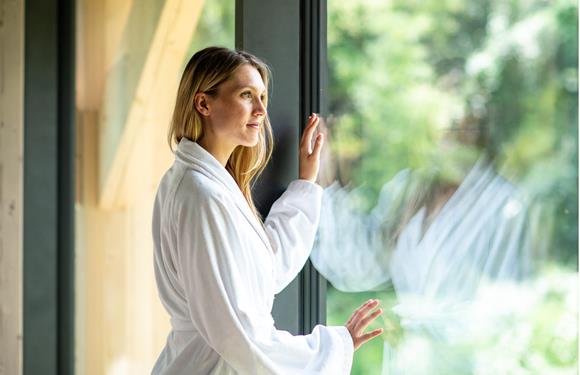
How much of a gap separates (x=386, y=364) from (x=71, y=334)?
6.43 feet

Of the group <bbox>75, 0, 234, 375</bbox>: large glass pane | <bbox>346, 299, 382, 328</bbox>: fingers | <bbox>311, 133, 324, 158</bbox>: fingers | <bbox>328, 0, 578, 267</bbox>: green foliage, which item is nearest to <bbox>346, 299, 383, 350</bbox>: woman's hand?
<bbox>346, 299, 382, 328</bbox>: fingers

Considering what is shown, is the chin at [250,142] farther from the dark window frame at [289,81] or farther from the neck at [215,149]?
the dark window frame at [289,81]

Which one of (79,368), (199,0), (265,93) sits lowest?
(79,368)

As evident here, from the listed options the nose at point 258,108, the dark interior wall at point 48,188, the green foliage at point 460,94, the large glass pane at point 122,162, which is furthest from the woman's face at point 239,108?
the dark interior wall at point 48,188

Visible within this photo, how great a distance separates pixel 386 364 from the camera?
75.9 inches

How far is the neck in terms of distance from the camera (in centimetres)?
186

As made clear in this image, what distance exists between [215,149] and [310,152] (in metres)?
0.24

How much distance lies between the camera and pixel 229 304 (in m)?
1.62

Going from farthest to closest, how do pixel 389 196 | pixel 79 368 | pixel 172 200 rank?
1. pixel 79 368
2. pixel 389 196
3. pixel 172 200

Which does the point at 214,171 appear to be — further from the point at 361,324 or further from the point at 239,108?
the point at 361,324

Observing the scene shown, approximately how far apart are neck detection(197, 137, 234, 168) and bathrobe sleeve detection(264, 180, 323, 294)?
0.18 metres

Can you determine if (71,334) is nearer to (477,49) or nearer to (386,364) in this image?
(386,364)

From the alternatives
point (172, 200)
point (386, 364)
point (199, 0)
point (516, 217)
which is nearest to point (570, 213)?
point (516, 217)

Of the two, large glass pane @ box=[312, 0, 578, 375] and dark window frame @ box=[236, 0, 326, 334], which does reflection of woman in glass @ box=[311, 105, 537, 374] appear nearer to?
large glass pane @ box=[312, 0, 578, 375]
